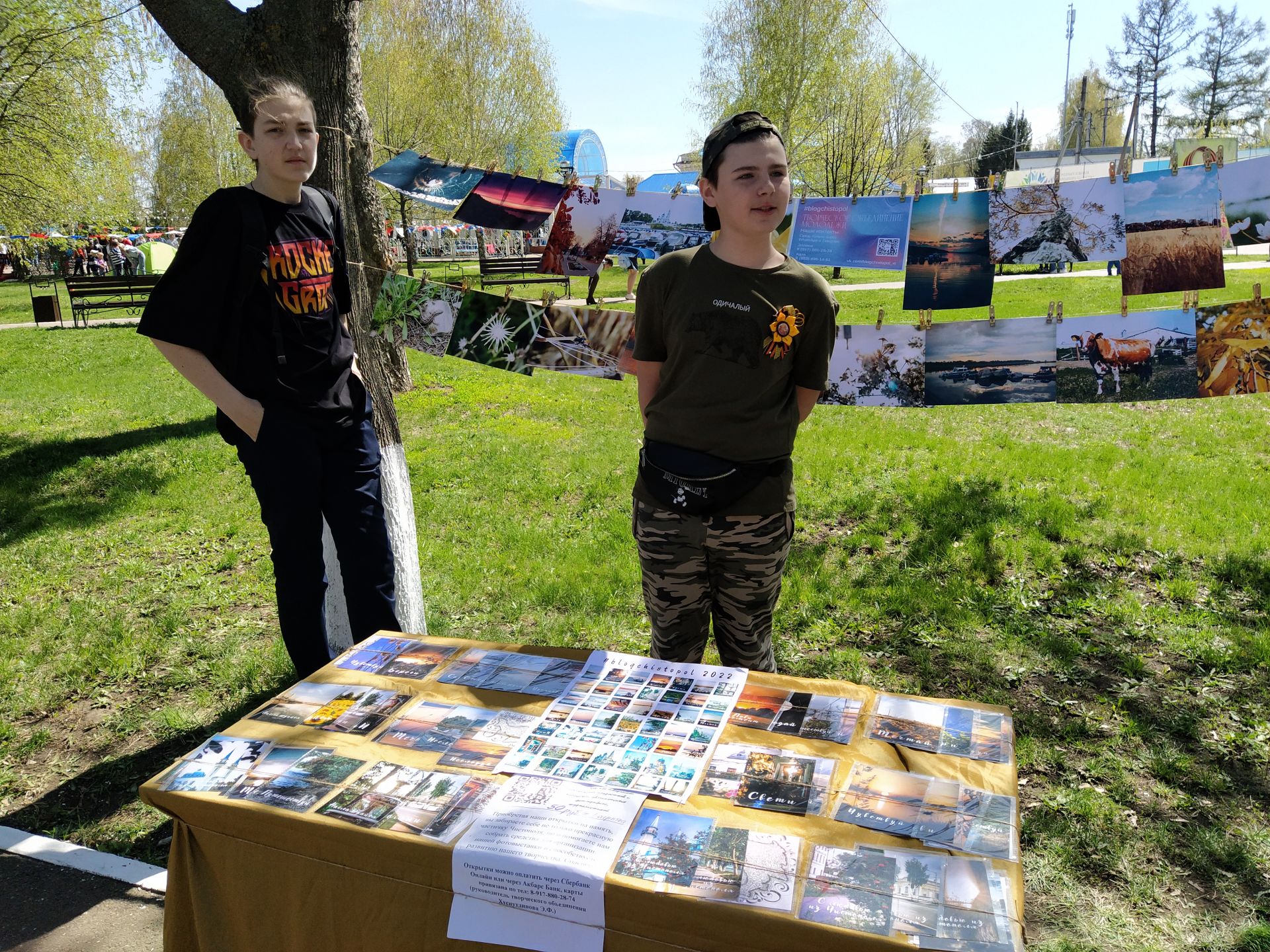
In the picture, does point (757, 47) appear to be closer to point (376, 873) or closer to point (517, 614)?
point (517, 614)

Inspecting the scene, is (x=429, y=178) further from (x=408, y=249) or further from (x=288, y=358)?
(x=408, y=249)

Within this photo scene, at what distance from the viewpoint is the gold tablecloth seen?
137 cm

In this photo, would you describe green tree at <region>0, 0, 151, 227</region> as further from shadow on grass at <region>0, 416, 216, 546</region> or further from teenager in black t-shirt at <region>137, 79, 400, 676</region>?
teenager in black t-shirt at <region>137, 79, 400, 676</region>

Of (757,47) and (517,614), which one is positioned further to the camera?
(757,47)

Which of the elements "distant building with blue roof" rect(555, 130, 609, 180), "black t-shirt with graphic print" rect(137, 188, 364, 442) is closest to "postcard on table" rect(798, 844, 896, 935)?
"black t-shirt with graphic print" rect(137, 188, 364, 442)

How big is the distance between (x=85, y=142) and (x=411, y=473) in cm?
911

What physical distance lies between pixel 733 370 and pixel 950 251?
2.17 metres

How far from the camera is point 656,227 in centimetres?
400

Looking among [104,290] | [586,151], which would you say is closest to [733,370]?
[104,290]

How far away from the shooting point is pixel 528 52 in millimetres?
26156

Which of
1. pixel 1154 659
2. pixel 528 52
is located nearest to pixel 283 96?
pixel 1154 659

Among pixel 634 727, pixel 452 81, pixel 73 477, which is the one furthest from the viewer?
pixel 452 81

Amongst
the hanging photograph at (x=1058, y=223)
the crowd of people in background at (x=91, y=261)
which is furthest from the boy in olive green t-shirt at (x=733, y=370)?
the crowd of people in background at (x=91, y=261)

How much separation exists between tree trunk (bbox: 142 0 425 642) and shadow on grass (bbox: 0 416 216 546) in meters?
3.64
